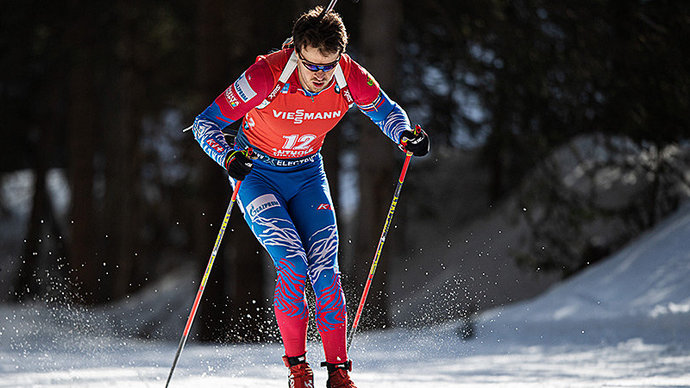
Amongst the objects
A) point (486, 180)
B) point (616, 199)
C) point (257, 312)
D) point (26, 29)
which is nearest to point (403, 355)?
point (257, 312)

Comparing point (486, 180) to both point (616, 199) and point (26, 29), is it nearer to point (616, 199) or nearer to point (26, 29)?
point (616, 199)

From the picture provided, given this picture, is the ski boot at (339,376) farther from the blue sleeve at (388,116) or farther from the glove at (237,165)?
the blue sleeve at (388,116)

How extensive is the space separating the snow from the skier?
882 millimetres

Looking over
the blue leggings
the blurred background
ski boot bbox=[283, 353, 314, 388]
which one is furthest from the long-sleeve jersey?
the blurred background

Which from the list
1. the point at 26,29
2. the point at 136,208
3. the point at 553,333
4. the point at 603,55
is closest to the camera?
the point at 553,333

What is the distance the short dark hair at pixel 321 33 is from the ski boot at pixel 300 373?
1577mm

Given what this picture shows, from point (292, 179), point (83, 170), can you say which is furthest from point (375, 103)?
point (83, 170)

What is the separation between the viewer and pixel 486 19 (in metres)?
10.2

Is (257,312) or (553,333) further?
(257,312)

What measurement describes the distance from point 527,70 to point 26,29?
9252 mm

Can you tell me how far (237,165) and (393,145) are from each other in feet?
20.4

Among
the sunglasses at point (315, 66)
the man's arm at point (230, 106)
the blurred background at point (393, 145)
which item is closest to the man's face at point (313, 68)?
the sunglasses at point (315, 66)

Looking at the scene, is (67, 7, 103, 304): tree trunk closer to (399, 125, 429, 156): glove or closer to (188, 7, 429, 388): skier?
(188, 7, 429, 388): skier

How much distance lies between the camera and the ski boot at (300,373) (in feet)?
14.4
